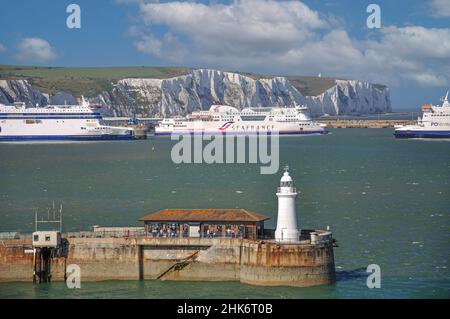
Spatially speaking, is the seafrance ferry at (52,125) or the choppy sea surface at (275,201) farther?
the seafrance ferry at (52,125)

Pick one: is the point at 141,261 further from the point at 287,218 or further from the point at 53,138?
the point at 53,138

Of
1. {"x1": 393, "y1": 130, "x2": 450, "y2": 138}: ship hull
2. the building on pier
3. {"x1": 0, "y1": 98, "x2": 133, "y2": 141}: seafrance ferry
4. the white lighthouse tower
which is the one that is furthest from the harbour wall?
{"x1": 393, "y1": 130, "x2": 450, "y2": 138}: ship hull

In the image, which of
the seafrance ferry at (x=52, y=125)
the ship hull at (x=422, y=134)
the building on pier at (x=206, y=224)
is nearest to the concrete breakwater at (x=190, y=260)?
the building on pier at (x=206, y=224)

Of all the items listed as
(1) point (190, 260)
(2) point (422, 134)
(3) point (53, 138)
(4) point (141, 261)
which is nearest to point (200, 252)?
(1) point (190, 260)

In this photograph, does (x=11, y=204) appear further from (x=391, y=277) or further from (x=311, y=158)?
(x=311, y=158)

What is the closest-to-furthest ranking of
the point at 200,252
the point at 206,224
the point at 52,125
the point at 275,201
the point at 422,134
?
the point at 200,252 < the point at 206,224 < the point at 275,201 < the point at 422,134 < the point at 52,125

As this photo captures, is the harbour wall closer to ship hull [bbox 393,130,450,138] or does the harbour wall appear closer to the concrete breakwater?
the concrete breakwater

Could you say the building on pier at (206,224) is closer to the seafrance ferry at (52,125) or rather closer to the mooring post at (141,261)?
the mooring post at (141,261)
